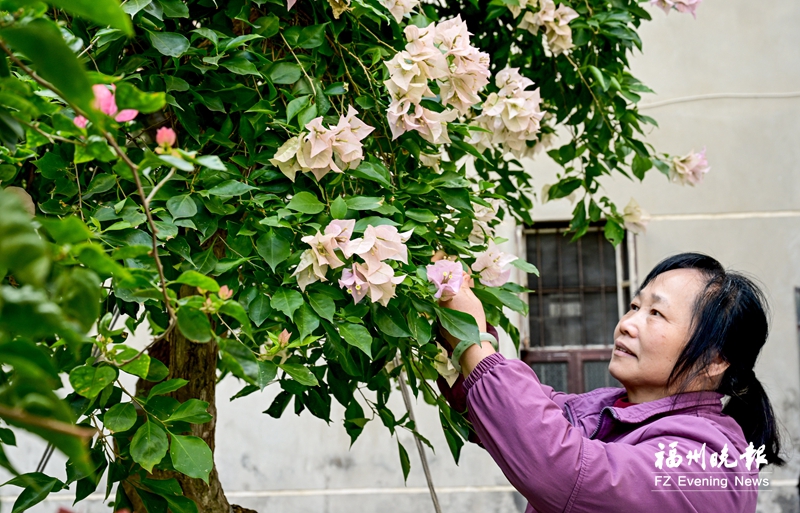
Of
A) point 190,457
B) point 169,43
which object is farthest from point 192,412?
point 169,43

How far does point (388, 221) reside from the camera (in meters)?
0.99

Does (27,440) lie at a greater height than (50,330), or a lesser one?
lesser

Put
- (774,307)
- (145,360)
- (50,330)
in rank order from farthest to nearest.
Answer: (774,307), (145,360), (50,330)

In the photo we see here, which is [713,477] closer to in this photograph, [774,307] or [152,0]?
[152,0]

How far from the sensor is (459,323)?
1.08 metres

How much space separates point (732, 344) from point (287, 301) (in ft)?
2.37

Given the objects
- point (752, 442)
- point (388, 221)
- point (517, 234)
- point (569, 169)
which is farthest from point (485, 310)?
point (517, 234)

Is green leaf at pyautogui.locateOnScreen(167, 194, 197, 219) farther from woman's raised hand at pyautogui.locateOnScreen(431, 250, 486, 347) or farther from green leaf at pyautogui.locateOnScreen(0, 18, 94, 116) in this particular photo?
green leaf at pyautogui.locateOnScreen(0, 18, 94, 116)

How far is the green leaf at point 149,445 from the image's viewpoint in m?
0.92

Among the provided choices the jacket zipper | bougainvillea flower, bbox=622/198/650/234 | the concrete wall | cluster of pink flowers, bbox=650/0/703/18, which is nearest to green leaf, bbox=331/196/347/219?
the jacket zipper

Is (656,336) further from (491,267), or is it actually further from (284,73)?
(284,73)

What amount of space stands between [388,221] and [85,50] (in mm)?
438

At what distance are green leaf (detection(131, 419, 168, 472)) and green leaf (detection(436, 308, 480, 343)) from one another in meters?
0.39

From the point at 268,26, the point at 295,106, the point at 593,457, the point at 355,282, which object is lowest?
the point at 593,457
